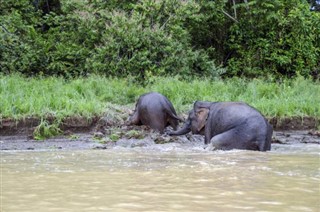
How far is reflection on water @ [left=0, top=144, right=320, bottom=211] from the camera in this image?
118 inches

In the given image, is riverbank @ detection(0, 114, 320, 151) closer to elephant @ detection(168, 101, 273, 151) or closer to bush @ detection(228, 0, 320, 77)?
elephant @ detection(168, 101, 273, 151)

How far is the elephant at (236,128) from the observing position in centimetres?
699

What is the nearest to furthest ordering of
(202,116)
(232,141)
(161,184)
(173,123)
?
(161,184), (232,141), (202,116), (173,123)

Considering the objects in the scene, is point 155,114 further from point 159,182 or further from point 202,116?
point 159,182

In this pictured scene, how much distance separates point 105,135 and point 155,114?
0.93 m

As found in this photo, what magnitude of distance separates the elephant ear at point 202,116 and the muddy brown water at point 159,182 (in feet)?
5.43

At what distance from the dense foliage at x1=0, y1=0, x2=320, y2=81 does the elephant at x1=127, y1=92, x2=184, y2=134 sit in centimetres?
303

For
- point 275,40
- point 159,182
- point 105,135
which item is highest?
point 275,40

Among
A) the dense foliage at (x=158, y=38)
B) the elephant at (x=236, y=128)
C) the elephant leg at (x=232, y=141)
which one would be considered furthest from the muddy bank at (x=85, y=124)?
the dense foliage at (x=158, y=38)

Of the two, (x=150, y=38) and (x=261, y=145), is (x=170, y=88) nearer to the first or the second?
(x=150, y=38)

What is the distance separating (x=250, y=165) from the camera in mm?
5023

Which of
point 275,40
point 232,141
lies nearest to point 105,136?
point 232,141

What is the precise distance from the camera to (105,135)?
8938 mm

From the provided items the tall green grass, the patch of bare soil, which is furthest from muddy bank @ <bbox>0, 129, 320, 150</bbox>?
the tall green grass
